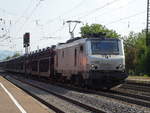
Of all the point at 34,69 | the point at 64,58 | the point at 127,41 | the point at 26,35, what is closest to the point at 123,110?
the point at 64,58

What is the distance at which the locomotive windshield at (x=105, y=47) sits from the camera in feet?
82.0

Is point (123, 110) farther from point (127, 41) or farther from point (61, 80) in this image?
point (127, 41)

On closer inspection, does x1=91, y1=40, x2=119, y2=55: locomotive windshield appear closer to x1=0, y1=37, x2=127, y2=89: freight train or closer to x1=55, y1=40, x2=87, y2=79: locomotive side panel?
x1=0, y1=37, x2=127, y2=89: freight train

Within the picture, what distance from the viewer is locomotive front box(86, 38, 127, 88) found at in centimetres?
2417

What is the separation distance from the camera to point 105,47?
2516 cm

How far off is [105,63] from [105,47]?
1212 millimetres

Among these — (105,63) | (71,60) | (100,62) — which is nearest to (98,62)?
(100,62)

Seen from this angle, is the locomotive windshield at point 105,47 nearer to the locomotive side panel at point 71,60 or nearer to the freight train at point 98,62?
the freight train at point 98,62

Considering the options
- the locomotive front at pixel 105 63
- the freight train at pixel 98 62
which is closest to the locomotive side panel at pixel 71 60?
the freight train at pixel 98 62

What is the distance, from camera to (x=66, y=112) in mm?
14406

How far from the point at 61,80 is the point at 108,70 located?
34.1ft

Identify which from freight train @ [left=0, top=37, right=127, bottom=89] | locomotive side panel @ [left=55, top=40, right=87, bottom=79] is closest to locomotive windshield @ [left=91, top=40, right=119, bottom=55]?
freight train @ [left=0, top=37, right=127, bottom=89]

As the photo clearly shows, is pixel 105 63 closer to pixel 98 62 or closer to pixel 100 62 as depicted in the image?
pixel 100 62

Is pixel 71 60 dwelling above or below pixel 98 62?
above
